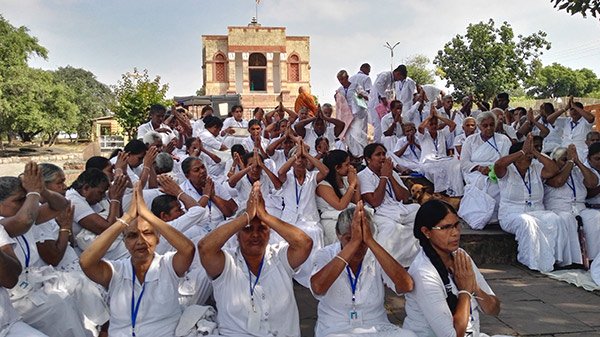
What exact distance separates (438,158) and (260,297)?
5664 mm

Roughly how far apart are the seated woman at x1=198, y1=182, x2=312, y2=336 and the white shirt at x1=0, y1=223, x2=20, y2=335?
1122 millimetres

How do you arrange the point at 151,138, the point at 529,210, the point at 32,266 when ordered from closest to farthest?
1. the point at 32,266
2. the point at 529,210
3. the point at 151,138

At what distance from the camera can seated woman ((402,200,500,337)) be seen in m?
2.71

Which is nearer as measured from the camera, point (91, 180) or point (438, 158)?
point (91, 180)

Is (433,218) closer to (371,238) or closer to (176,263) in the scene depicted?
(371,238)

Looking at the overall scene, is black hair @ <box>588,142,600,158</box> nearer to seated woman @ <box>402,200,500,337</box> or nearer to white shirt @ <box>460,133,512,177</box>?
white shirt @ <box>460,133,512,177</box>

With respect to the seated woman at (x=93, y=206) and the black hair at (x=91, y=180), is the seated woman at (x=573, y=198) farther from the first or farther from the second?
the black hair at (x=91, y=180)

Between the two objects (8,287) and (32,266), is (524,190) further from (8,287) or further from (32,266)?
(8,287)

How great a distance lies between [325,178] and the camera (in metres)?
5.34

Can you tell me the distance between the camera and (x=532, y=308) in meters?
4.30

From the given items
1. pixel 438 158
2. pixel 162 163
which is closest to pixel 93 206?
pixel 162 163

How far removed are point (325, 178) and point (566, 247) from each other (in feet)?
9.19

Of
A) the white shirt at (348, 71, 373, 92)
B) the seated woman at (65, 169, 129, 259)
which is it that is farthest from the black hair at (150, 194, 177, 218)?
the white shirt at (348, 71, 373, 92)

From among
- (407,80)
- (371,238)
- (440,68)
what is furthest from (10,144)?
(371,238)
